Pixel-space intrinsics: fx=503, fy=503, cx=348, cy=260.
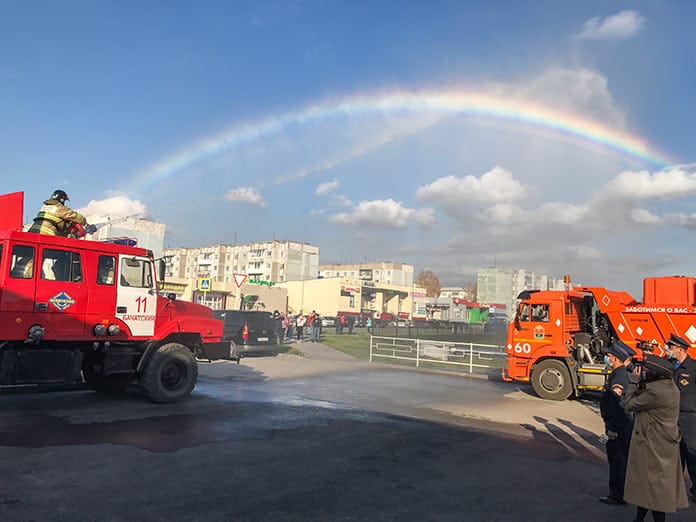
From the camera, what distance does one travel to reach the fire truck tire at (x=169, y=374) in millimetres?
9867

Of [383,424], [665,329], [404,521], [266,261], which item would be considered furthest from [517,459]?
[266,261]

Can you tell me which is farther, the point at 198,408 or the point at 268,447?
the point at 198,408

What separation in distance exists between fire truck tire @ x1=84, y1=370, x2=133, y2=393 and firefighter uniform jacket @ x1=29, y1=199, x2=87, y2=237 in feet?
10.6

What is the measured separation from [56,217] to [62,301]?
1658mm

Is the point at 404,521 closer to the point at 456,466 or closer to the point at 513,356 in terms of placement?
the point at 456,466

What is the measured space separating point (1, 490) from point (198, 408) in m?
4.72

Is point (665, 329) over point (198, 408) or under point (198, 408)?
over

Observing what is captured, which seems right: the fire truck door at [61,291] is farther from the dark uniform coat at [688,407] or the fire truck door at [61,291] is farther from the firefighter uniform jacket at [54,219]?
the dark uniform coat at [688,407]

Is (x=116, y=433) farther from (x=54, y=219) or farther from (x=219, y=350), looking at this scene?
(x=54, y=219)

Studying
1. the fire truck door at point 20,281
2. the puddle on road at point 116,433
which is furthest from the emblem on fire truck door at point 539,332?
the fire truck door at point 20,281

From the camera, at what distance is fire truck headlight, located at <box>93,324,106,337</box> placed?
9250mm

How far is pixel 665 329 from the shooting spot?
1198cm

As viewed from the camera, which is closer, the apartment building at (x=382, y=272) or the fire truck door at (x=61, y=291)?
the fire truck door at (x=61, y=291)

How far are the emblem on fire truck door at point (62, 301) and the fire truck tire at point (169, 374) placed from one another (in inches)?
75.0
